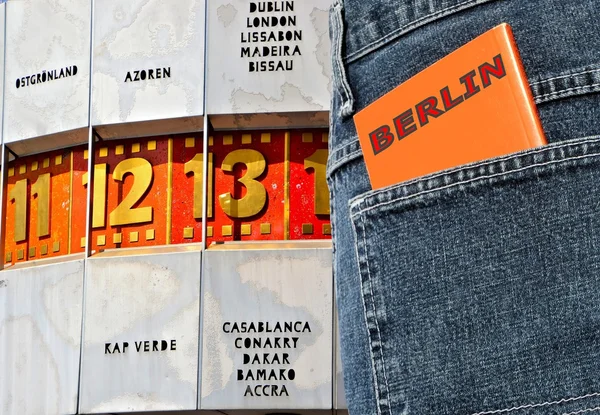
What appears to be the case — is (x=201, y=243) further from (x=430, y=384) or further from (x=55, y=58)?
(x=430, y=384)

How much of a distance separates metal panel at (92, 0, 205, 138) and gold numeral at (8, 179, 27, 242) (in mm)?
1207

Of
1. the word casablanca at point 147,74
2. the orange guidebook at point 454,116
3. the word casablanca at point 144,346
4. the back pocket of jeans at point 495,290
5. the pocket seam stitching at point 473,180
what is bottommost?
the back pocket of jeans at point 495,290

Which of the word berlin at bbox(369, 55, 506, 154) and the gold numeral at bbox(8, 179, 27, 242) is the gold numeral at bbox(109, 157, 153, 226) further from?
the word berlin at bbox(369, 55, 506, 154)

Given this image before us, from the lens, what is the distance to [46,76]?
373 inches

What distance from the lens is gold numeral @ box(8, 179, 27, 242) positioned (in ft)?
32.1

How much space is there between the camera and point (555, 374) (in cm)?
119

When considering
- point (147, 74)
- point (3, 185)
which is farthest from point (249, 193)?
point (3, 185)

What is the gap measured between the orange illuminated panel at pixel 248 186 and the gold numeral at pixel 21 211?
209 centimetres

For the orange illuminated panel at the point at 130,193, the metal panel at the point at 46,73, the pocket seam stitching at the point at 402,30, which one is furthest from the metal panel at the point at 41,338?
the pocket seam stitching at the point at 402,30

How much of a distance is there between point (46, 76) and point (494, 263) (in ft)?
28.7

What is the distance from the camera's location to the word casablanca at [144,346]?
848cm

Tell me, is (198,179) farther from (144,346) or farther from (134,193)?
(144,346)

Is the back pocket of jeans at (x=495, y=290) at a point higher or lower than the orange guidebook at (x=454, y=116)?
lower

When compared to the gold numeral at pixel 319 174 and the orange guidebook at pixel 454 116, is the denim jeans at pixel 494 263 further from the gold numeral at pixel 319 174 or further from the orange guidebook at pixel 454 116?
the gold numeral at pixel 319 174
